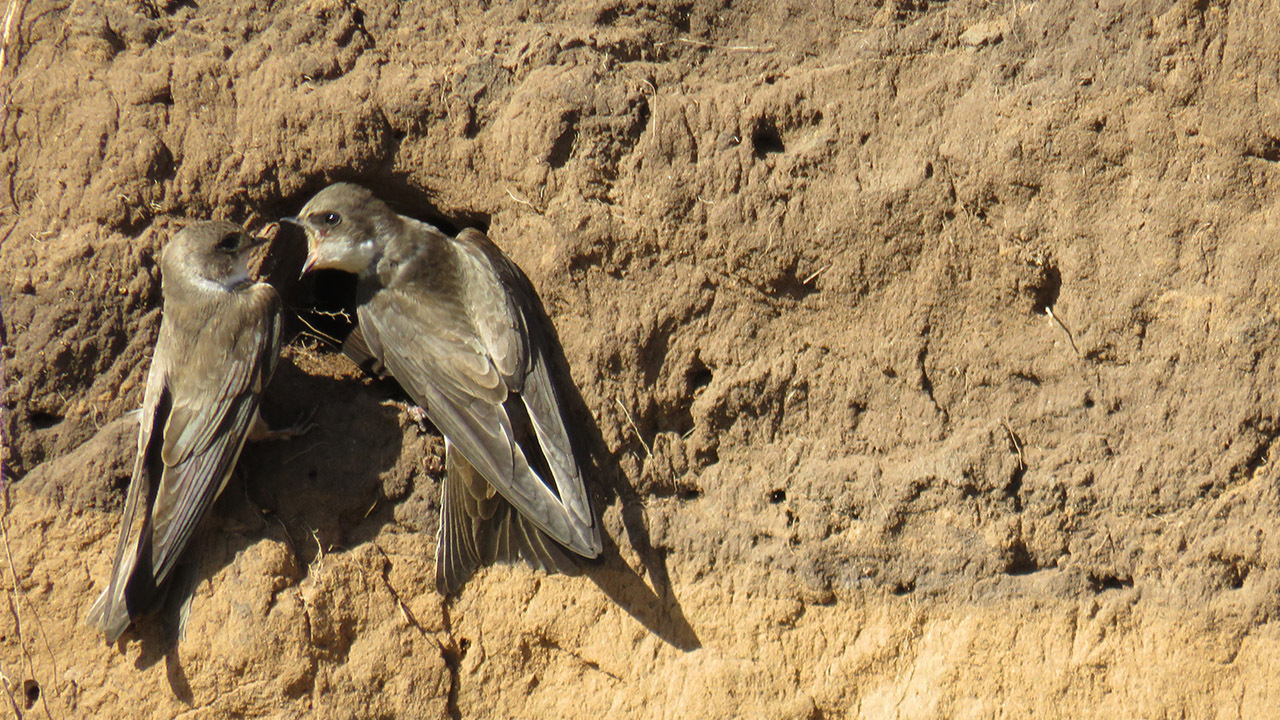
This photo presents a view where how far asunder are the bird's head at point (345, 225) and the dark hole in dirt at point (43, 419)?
35.7 inches

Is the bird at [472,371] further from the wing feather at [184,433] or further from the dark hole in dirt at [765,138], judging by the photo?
the dark hole in dirt at [765,138]

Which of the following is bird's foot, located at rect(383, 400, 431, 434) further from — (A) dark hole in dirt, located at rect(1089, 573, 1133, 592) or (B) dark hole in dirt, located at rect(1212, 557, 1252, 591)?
(B) dark hole in dirt, located at rect(1212, 557, 1252, 591)

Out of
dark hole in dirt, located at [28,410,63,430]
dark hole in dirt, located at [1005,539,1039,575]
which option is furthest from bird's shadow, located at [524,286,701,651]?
dark hole in dirt, located at [28,410,63,430]

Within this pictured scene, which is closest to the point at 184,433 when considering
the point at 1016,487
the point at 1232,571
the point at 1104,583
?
the point at 1016,487

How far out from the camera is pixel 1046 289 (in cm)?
290

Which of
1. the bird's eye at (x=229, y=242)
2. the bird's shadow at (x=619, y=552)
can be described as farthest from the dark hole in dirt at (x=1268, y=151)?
the bird's eye at (x=229, y=242)

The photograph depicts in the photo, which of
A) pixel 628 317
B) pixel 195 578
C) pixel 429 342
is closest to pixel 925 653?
pixel 628 317

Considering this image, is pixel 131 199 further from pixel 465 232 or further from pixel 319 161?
pixel 465 232

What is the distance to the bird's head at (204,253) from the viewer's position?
321cm

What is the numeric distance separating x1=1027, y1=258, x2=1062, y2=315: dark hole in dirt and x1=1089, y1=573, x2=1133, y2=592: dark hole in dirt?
0.72 meters

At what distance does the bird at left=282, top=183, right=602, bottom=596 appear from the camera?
3027 mm

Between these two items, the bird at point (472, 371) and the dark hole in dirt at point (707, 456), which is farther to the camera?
the dark hole in dirt at point (707, 456)

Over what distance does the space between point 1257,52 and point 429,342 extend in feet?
8.00

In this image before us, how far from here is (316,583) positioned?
3.09 m
